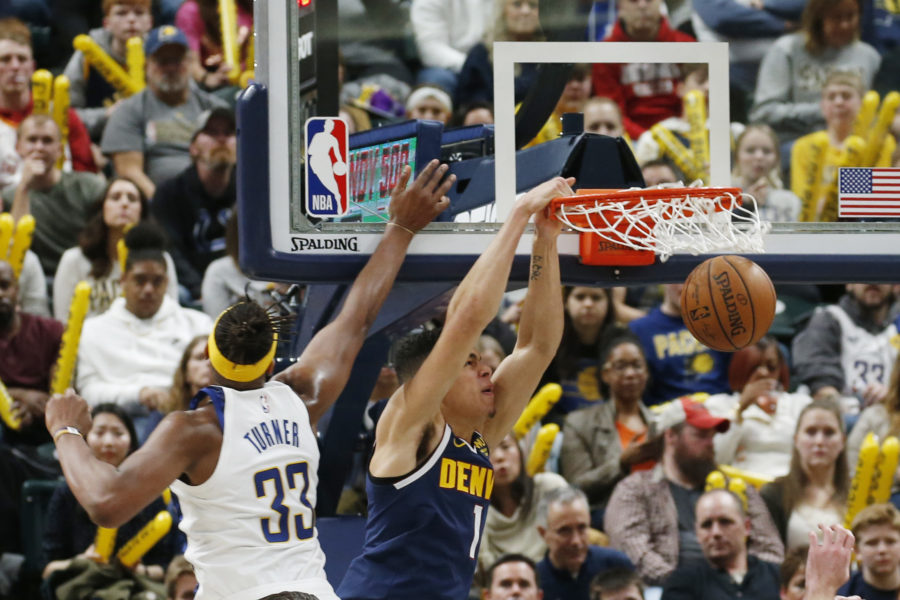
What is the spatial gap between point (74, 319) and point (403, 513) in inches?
128

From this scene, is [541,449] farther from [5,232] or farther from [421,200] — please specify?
[5,232]

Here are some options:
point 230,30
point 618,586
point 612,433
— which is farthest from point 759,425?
point 230,30

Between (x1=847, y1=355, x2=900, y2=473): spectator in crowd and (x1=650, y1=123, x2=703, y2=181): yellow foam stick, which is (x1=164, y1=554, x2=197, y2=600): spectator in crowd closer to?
(x1=650, y1=123, x2=703, y2=181): yellow foam stick

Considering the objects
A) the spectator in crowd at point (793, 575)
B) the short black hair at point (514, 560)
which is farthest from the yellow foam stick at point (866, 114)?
the short black hair at point (514, 560)

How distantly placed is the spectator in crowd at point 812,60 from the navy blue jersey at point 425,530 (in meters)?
2.34

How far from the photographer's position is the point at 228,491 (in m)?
4.08

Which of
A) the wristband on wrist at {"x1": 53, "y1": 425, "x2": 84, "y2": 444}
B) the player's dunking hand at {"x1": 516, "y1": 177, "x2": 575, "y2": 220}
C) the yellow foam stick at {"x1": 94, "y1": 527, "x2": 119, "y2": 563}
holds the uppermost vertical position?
the player's dunking hand at {"x1": 516, "y1": 177, "x2": 575, "y2": 220}

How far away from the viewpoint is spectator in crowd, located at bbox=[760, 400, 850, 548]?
734cm

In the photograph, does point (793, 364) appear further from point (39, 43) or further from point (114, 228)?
point (39, 43)

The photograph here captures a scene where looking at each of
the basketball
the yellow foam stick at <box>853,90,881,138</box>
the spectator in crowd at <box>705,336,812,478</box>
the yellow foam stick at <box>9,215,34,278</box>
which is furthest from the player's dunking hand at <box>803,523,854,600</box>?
the yellow foam stick at <box>9,215,34,278</box>

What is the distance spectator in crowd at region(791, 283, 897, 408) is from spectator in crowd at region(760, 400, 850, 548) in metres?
0.76

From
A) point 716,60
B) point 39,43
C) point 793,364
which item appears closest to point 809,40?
point 716,60

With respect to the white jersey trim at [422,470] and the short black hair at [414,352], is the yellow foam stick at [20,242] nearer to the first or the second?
the short black hair at [414,352]

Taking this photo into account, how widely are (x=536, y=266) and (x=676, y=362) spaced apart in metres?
3.44
